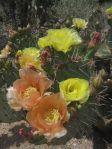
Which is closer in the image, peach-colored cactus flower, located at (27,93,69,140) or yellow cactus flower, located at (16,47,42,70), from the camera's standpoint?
peach-colored cactus flower, located at (27,93,69,140)

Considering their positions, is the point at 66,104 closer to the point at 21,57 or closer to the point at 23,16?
the point at 21,57

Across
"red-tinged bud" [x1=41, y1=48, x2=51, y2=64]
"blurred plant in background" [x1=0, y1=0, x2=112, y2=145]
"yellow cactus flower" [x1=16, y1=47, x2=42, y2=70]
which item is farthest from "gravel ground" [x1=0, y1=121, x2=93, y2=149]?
"red-tinged bud" [x1=41, y1=48, x2=51, y2=64]

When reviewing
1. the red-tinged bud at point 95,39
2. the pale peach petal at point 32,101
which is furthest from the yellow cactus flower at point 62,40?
the pale peach petal at point 32,101

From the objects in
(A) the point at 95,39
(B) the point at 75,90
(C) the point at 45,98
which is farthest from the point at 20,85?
(A) the point at 95,39

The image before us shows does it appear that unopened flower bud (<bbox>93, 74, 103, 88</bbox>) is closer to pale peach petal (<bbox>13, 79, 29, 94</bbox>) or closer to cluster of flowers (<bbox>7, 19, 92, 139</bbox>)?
cluster of flowers (<bbox>7, 19, 92, 139</bbox>)

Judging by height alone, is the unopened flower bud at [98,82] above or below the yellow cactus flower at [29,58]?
above

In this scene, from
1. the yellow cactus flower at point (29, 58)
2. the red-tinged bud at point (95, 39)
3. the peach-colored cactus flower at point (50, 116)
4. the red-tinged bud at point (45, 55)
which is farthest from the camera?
the yellow cactus flower at point (29, 58)

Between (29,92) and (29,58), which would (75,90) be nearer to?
(29,92)

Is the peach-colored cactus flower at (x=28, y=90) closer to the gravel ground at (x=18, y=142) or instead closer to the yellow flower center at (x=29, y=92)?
the yellow flower center at (x=29, y=92)

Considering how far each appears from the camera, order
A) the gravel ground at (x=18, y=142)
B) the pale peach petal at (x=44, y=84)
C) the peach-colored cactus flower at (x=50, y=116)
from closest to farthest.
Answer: the peach-colored cactus flower at (x=50, y=116) → the pale peach petal at (x=44, y=84) → the gravel ground at (x=18, y=142)
